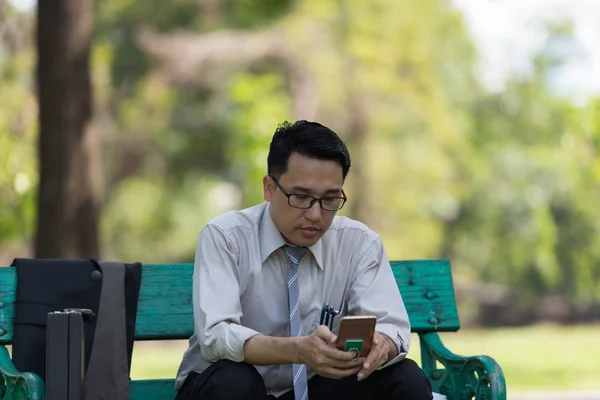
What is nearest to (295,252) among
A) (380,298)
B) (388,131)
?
(380,298)

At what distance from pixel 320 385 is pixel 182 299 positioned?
81 centimetres

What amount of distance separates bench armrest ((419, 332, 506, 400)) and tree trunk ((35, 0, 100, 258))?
4287 mm

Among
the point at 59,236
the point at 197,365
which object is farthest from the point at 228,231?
the point at 59,236

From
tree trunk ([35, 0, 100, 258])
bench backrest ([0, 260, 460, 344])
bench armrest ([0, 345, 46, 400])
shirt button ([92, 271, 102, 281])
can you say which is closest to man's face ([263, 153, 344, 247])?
bench backrest ([0, 260, 460, 344])

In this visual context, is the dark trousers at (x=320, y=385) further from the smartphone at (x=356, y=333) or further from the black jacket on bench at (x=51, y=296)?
the black jacket on bench at (x=51, y=296)

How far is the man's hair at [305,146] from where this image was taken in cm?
355

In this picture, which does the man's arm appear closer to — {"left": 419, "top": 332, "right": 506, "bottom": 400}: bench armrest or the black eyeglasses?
the black eyeglasses

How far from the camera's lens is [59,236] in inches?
309

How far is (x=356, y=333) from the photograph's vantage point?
124 inches

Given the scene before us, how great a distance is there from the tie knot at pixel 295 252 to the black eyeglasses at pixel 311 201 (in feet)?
0.67

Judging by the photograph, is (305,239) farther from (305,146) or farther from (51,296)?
(51,296)

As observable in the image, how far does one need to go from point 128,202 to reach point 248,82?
27.5 ft

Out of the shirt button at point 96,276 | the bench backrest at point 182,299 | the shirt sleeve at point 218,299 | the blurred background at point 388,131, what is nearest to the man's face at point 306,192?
the shirt sleeve at point 218,299

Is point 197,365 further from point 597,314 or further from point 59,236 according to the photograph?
point 597,314
